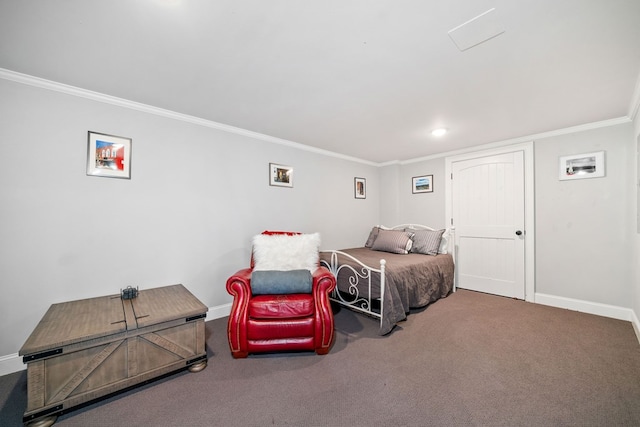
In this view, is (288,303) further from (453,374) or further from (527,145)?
(527,145)

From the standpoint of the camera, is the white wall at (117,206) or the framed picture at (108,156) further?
the framed picture at (108,156)

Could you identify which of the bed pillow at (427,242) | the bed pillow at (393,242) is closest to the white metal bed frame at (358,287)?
the bed pillow at (393,242)

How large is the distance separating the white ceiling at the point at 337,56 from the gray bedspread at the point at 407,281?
1717mm

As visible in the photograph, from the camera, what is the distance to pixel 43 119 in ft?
6.91

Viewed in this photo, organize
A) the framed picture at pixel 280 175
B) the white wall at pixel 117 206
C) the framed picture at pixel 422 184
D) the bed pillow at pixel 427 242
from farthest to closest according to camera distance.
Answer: the framed picture at pixel 422 184, the bed pillow at pixel 427 242, the framed picture at pixel 280 175, the white wall at pixel 117 206

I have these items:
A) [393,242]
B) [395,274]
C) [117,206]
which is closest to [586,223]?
[393,242]

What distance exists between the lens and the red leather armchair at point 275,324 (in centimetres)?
216

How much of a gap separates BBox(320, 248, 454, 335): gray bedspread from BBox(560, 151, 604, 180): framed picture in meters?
1.76

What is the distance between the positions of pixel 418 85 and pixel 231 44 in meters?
1.47

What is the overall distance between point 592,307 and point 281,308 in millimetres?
3657

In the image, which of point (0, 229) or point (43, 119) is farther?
point (43, 119)

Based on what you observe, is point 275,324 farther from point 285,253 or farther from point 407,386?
point 407,386

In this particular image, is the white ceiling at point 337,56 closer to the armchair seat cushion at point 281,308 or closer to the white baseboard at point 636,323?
the armchair seat cushion at point 281,308

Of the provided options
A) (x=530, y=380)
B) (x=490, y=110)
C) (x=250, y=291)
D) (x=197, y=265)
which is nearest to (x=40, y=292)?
(x=197, y=265)
